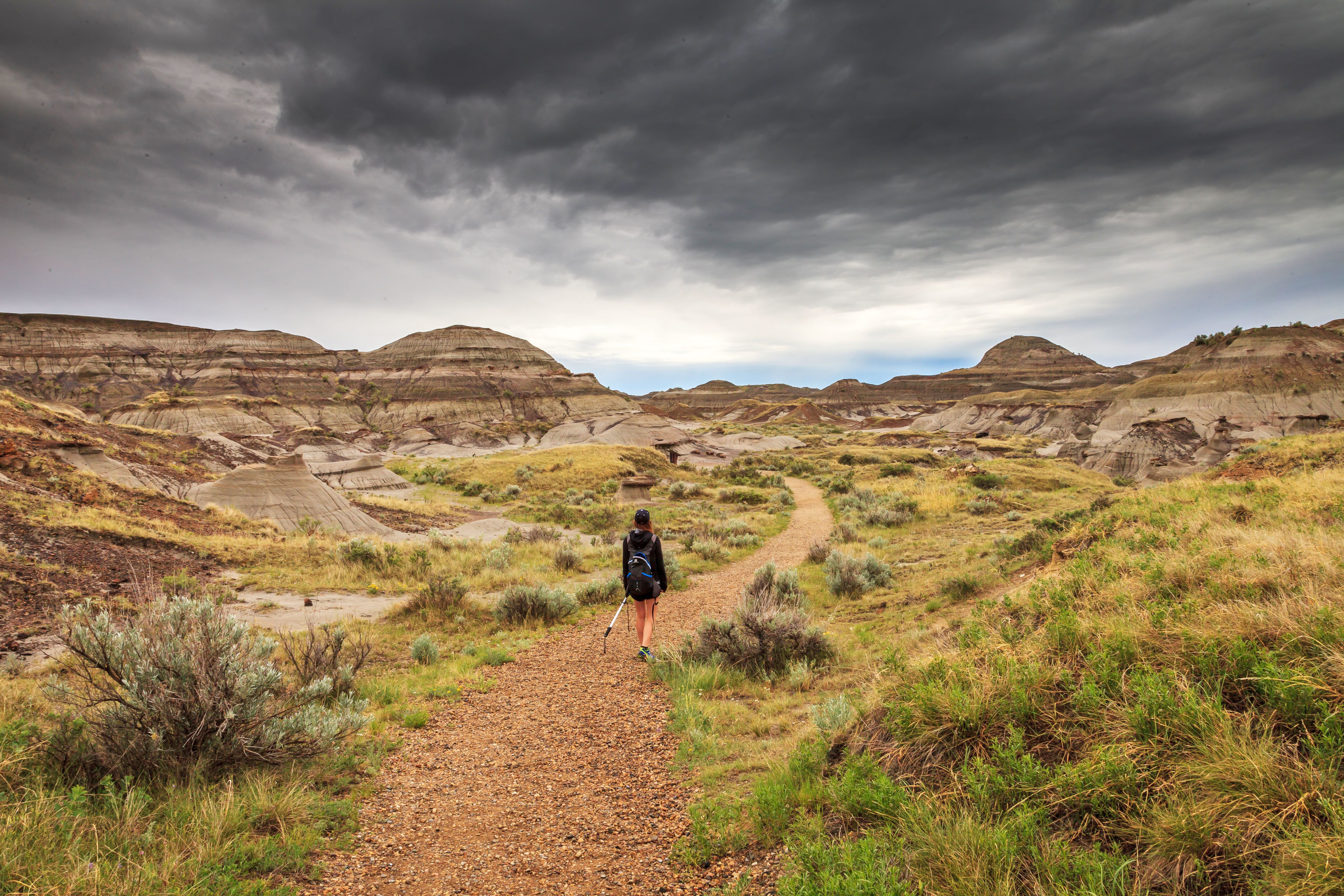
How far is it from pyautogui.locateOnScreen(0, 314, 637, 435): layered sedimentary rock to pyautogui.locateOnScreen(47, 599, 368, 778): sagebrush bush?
7253 cm

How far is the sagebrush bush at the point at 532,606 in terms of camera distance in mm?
10523

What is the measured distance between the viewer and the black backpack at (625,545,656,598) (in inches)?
323

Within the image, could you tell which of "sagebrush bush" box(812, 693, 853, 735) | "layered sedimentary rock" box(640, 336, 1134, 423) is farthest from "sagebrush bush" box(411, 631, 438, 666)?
"layered sedimentary rock" box(640, 336, 1134, 423)

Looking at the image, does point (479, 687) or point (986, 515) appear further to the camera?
point (986, 515)

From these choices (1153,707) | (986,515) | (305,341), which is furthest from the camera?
(305,341)

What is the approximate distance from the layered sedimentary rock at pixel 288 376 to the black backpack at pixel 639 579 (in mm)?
71827

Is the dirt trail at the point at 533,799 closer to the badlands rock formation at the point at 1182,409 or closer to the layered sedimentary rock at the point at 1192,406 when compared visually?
the badlands rock formation at the point at 1182,409

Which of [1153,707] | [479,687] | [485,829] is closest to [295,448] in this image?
[479,687]

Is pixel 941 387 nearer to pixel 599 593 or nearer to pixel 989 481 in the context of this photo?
pixel 989 481

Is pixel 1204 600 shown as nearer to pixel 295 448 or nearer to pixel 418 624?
pixel 418 624

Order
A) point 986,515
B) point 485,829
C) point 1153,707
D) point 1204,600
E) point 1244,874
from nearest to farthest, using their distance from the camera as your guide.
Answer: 1. point 1244,874
2. point 1153,707
3. point 1204,600
4. point 485,829
5. point 986,515

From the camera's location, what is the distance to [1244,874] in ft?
7.50

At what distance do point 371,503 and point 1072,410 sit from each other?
263ft

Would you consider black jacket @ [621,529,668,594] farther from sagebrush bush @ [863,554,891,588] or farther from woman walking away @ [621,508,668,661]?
sagebrush bush @ [863,554,891,588]
